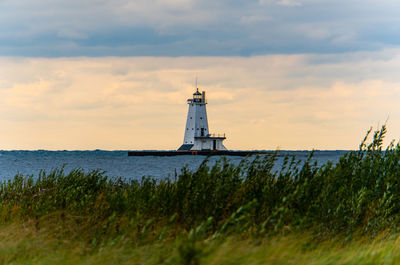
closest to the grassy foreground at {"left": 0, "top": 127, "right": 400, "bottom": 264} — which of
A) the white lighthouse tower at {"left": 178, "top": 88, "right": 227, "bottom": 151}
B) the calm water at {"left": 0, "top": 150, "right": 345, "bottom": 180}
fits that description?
the calm water at {"left": 0, "top": 150, "right": 345, "bottom": 180}

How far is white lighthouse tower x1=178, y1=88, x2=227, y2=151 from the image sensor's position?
8319 centimetres

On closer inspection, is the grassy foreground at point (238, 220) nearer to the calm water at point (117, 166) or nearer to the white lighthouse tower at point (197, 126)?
the calm water at point (117, 166)

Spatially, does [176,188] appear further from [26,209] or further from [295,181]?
[26,209]

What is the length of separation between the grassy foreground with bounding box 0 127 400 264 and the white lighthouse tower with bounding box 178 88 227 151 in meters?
71.0

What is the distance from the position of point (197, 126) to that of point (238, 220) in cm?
7674

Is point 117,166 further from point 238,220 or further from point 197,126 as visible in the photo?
point 238,220

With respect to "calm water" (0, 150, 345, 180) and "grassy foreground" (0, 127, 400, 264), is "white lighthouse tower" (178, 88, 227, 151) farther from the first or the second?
"grassy foreground" (0, 127, 400, 264)

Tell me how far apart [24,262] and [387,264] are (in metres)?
5.63

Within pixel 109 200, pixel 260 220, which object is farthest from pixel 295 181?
pixel 109 200

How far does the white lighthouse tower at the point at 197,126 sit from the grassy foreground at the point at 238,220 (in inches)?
2794

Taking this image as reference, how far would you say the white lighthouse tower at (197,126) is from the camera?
273 ft

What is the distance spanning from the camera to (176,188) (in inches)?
397

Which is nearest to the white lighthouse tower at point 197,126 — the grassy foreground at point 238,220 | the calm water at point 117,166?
the calm water at point 117,166

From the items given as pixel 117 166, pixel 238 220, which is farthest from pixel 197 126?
pixel 238 220
